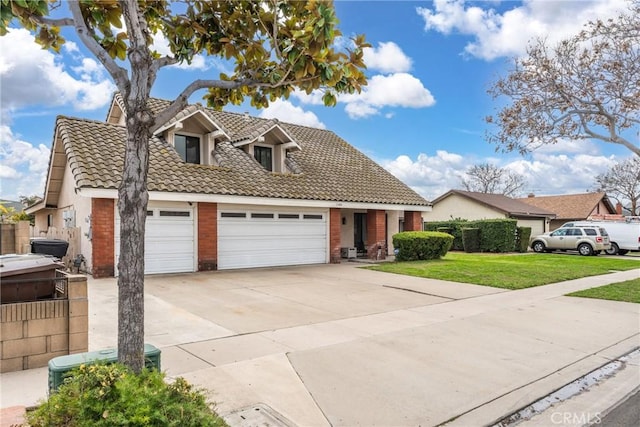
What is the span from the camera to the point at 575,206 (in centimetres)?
4066

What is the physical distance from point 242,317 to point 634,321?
7866 millimetres

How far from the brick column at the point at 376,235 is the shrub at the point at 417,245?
124 cm

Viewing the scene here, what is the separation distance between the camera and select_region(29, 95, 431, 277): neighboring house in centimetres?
1315

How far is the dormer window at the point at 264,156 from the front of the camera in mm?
18688

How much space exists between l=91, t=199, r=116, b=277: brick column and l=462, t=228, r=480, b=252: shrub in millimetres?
21402

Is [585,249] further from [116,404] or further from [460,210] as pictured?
Result: [116,404]

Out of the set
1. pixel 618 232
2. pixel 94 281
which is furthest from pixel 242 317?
pixel 618 232

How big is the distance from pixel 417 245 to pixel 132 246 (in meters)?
16.5

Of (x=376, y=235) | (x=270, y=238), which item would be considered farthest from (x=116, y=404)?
(x=376, y=235)

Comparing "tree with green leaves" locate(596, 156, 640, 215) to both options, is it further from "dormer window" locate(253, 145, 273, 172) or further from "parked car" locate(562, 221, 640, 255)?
"dormer window" locate(253, 145, 273, 172)

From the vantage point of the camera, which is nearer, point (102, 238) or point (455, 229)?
point (102, 238)

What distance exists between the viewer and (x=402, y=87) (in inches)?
631

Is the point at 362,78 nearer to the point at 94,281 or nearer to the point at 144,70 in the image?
the point at 144,70

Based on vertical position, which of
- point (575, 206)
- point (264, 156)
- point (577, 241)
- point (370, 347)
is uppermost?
point (264, 156)
